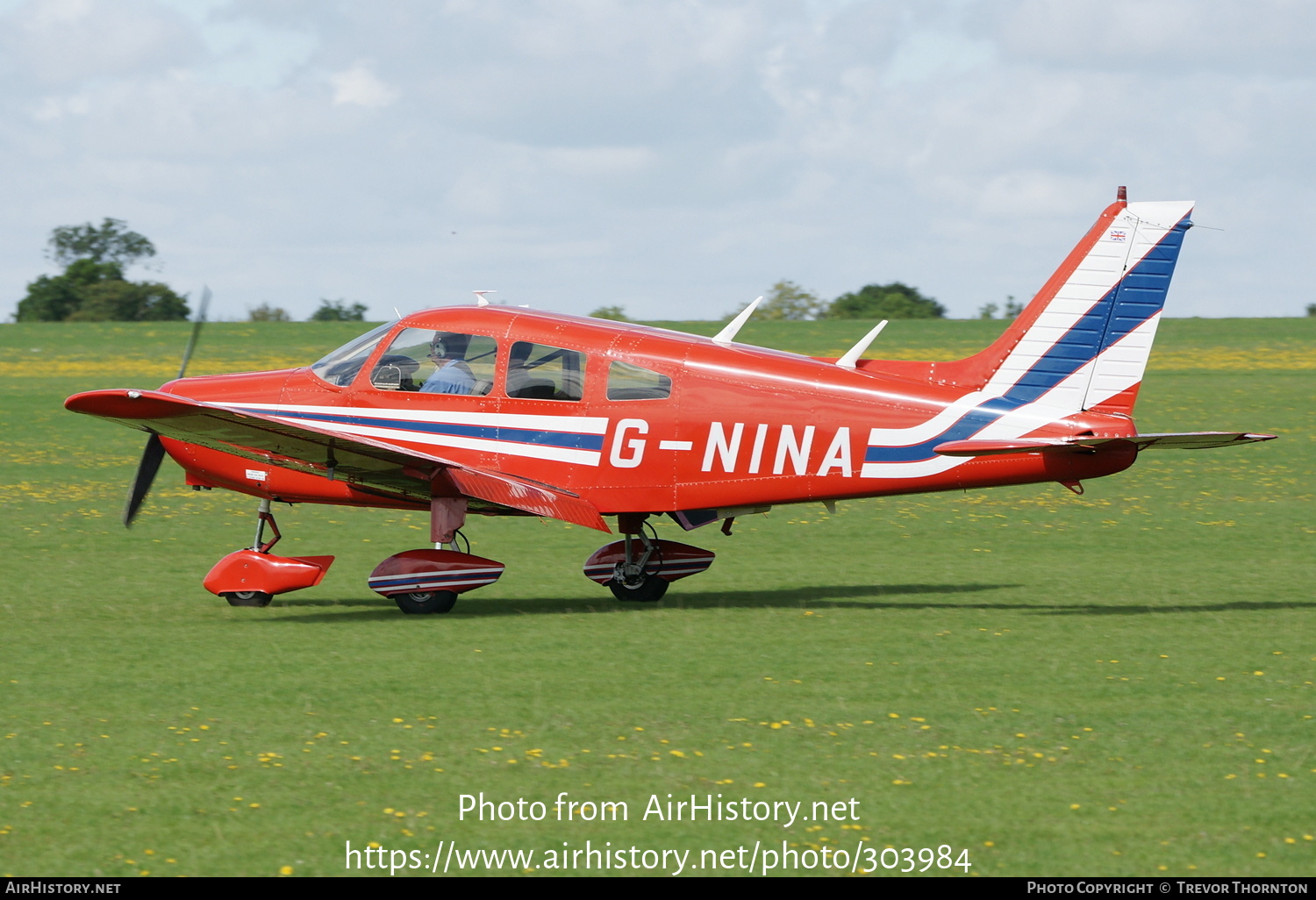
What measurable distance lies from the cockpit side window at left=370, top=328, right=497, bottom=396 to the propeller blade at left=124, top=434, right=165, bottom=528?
6.86 feet

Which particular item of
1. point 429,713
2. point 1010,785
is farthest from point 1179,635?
point 429,713

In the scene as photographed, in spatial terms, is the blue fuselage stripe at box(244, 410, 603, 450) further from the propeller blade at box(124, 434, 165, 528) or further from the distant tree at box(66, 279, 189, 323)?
the distant tree at box(66, 279, 189, 323)

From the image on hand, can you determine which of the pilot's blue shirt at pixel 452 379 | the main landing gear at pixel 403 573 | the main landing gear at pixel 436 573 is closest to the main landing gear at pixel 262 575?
the main landing gear at pixel 403 573

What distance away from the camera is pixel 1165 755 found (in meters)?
7.70

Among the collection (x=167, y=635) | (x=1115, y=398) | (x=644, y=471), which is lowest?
(x=167, y=635)

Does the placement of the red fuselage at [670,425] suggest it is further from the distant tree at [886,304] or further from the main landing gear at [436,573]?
the distant tree at [886,304]

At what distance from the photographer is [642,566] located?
13.3 m

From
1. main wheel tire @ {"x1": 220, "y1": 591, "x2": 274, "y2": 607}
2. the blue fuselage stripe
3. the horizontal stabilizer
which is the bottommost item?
main wheel tire @ {"x1": 220, "y1": 591, "x2": 274, "y2": 607}

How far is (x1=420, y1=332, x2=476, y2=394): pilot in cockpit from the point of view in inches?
497

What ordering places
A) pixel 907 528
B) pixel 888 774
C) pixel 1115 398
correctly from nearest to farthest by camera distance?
pixel 888 774, pixel 1115 398, pixel 907 528

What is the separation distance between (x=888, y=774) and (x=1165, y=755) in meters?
1.61

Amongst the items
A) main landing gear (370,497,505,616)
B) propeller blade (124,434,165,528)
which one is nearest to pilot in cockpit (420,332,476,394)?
main landing gear (370,497,505,616)

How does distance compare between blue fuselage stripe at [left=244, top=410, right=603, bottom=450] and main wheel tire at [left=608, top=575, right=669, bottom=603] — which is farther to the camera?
main wheel tire at [left=608, top=575, right=669, bottom=603]

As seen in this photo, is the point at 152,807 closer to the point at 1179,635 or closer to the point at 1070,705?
the point at 1070,705
